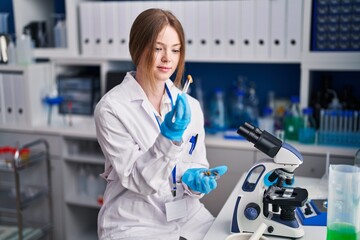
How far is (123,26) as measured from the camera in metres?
2.65

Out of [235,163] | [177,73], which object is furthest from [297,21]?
[177,73]

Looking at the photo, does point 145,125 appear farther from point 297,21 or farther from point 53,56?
point 53,56

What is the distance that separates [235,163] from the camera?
7.78ft

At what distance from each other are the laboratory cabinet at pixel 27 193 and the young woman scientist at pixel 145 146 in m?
1.15

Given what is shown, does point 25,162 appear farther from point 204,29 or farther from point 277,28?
point 277,28

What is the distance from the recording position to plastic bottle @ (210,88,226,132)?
102 inches

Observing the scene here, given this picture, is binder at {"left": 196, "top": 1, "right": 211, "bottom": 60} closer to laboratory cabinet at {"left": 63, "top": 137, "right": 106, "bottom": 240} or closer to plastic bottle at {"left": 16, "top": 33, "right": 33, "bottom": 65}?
laboratory cabinet at {"left": 63, "top": 137, "right": 106, "bottom": 240}

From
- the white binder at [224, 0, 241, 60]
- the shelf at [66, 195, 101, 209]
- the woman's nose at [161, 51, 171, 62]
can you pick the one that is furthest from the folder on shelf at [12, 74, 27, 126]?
the woman's nose at [161, 51, 171, 62]

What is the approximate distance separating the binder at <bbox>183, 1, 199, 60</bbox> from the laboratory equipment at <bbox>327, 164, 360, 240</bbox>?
4.87 feet

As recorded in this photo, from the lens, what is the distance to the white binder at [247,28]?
2.38 meters

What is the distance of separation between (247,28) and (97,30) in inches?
36.2

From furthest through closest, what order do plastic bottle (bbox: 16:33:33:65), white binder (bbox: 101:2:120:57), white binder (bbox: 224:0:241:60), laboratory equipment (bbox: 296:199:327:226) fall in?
plastic bottle (bbox: 16:33:33:65) → white binder (bbox: 101:2:120:57) → white binder (bbox: 224:0:241:60) → laboratory equipment (bbox: 296:199:327:226)

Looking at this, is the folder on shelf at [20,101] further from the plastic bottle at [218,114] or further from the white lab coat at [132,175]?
the white lab coat at [132,175]

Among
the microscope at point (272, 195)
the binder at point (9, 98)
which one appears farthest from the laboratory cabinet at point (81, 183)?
the microscope at point (272, 195)
